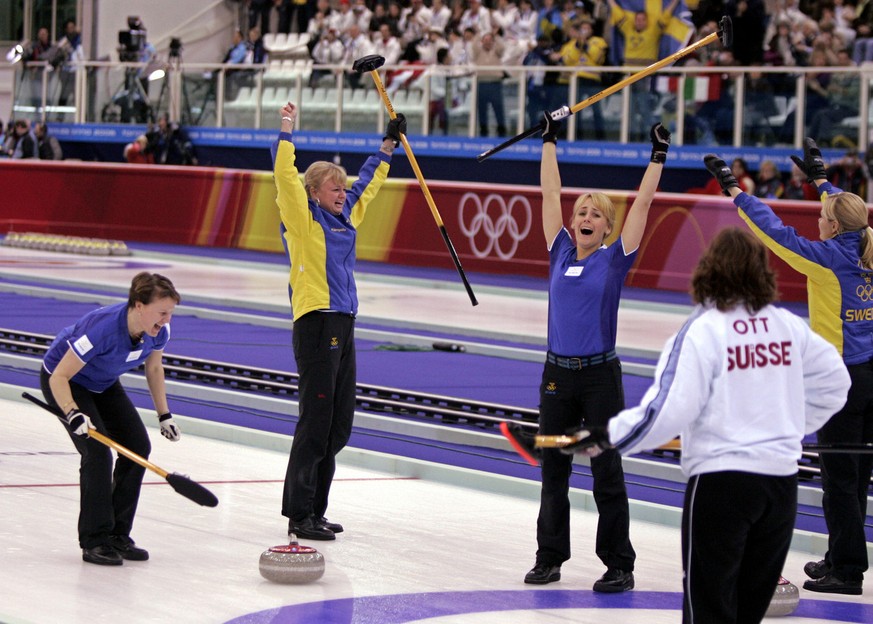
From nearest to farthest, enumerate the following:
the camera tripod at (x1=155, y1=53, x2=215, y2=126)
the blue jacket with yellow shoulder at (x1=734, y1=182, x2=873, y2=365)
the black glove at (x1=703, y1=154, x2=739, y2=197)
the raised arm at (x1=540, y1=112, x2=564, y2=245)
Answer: the black glove at (x1=703, y1=154, x2=739, y2=197) < the blue jacket with yellow shoulder at (x1=734, y1=182, x2=873, y2=365) < the raised arm at (x1=540, y1=112, x2=564, y2=245) < the camera tripod at (x1=155, y1=53, x2=215, y2=126)

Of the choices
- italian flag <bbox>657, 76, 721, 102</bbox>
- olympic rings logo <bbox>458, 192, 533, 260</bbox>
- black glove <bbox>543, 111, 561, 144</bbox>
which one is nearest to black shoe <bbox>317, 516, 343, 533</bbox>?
black glove <bbox>543, 111, 561, 144</bbox>

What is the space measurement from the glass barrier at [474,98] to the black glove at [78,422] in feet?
38.6

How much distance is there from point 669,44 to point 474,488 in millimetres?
14747

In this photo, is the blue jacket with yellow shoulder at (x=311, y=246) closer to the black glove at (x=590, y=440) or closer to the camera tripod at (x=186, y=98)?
the black glove at (x=590, y=440)

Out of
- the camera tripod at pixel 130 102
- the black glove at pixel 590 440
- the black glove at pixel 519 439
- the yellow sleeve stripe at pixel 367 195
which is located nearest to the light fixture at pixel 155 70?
the camera tripod at pixel 130 102

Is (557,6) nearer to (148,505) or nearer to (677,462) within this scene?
(677,462)

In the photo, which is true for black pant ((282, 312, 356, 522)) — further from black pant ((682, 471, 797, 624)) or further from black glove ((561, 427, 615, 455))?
black pant ((682, 471, 797, 624))

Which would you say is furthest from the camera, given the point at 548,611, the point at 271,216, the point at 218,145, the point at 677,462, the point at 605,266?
the point at 218,145

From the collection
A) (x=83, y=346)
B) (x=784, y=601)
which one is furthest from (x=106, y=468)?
(x=784, y=601)

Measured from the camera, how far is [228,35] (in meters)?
35.0

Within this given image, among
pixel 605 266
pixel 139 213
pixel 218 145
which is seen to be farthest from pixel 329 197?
pixel 218 145

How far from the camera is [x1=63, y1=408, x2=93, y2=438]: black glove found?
687 centimetres

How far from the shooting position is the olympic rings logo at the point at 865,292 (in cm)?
713

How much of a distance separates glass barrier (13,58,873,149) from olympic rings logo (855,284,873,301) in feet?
35.4
